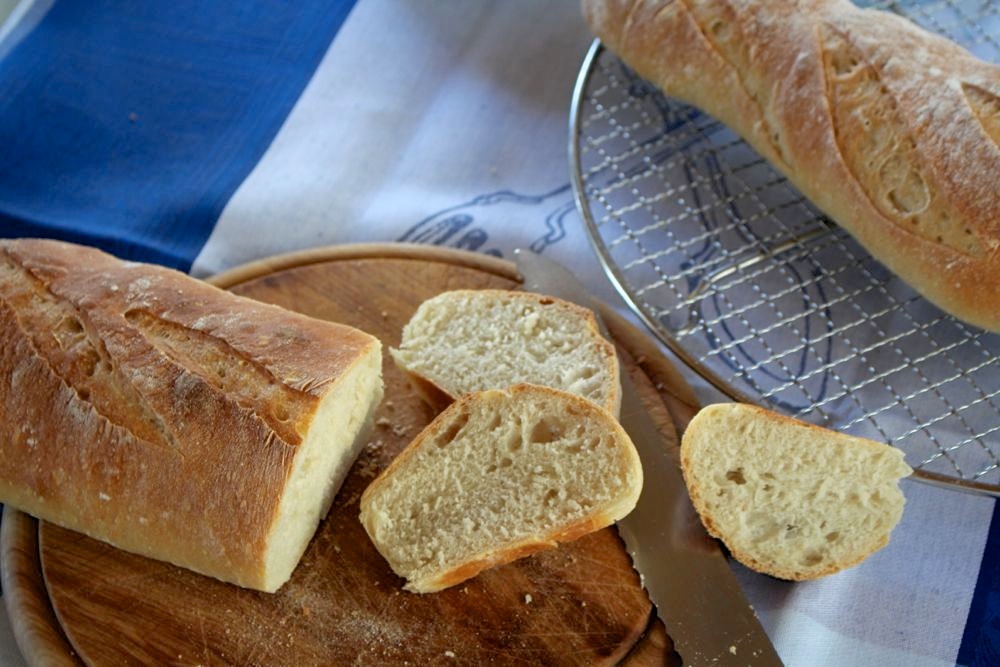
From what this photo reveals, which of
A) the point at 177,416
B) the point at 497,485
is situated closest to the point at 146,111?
the point at 177,416

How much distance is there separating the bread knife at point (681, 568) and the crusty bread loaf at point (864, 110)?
0.69 metres

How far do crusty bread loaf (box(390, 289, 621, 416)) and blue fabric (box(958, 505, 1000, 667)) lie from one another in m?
0.81

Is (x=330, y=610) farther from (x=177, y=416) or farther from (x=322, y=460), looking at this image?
(x=177, y=416)

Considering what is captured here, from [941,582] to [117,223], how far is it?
215cm

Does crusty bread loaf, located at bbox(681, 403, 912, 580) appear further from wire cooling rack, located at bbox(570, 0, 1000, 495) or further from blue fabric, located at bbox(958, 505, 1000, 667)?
blue fabric, located at bbox(958, 505, 1000, 667)

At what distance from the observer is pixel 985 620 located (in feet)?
6.91

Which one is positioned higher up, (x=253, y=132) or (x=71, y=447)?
(x=253, y=132)

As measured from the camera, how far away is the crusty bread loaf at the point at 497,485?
1.99 m

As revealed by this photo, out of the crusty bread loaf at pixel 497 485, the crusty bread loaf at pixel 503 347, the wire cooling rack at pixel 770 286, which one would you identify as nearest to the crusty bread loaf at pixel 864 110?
the wire cooling rack at pixel 770 286

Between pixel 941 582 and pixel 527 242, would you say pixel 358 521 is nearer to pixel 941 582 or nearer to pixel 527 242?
pixel 527 242

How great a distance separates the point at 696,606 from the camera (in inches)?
78.6

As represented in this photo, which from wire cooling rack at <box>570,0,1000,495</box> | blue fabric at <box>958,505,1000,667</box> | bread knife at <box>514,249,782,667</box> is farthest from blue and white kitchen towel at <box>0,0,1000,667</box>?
blue fabric at <box>958,505,1000,667</box>

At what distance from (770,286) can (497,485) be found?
929mm

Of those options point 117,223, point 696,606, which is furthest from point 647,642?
point 117,223
